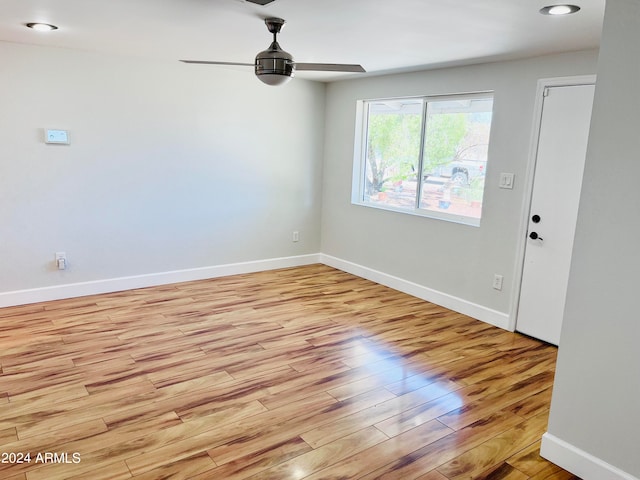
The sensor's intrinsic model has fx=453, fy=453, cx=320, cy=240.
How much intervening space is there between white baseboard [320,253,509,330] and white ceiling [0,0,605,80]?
2.14 m

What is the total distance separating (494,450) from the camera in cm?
230

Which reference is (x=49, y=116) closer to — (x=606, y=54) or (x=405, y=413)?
(x=405, y=413)

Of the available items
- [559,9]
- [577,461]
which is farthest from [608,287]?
[559,9]

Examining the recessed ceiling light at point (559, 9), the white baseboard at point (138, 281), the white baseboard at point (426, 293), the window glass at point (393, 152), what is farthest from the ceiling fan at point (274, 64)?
the white baseboard at point (138, 281)

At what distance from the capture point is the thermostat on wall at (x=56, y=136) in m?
3.98

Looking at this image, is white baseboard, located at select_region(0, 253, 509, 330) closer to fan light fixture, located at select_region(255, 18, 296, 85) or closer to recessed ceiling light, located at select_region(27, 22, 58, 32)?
recessed ceiling light, located at select_region(27, 22, 58, 32)

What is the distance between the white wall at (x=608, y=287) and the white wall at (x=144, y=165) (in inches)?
148

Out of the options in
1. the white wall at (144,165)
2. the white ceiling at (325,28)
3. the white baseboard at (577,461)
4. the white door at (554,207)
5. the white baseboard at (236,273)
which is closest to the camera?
the white baseboard at (577,461)

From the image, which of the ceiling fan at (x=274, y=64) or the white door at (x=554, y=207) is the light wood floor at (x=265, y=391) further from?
the ceiling fan at (x=274, y=64)

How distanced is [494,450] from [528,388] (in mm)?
796

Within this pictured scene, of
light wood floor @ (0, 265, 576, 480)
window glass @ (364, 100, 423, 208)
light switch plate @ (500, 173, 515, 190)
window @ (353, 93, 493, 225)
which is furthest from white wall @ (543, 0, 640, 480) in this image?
window glass @ (364, 100, 423, 208)

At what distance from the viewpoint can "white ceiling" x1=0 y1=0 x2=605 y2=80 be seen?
96.9 inches

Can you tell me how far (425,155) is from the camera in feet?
15.1

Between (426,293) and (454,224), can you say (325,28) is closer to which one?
(454,224)
